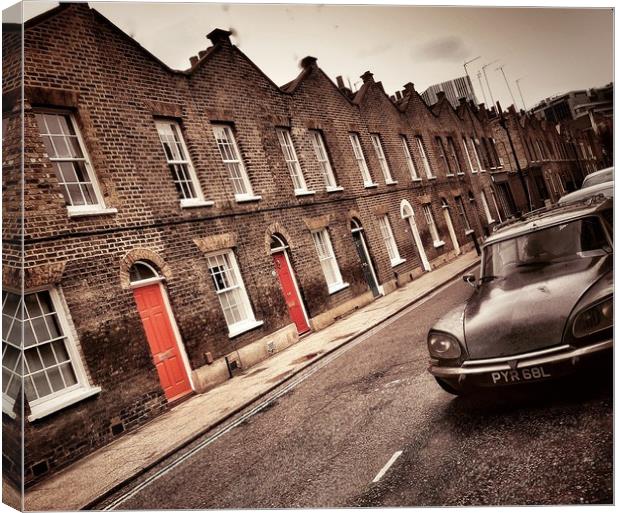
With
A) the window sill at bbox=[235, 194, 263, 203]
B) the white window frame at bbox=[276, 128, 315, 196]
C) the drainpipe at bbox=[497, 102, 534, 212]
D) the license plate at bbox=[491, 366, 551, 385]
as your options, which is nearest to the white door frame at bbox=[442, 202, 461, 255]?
the drainpipe at bbox=[497, 102, 534, 212]

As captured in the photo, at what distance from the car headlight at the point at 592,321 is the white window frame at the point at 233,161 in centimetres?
585

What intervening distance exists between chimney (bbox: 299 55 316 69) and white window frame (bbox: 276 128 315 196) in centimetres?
233

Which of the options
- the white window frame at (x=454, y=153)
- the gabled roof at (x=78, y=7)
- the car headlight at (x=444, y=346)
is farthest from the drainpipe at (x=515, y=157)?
the gabled roof at (x=78, y=7)

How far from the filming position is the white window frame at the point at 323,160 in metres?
8.28

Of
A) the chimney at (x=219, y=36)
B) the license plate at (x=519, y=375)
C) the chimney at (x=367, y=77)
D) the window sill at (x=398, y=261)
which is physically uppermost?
the chimney at (x=219, y=36)

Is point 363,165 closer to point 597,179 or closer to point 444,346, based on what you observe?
point 597,179

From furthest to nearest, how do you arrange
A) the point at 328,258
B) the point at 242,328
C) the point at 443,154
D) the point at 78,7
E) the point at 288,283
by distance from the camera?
1. the point at 328,258
2. the point at 288,283
3. the point at 242,328
4. the point at 443,154
5. the point at 78,7

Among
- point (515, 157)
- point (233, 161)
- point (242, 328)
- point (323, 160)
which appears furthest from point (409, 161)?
point (242, 328)

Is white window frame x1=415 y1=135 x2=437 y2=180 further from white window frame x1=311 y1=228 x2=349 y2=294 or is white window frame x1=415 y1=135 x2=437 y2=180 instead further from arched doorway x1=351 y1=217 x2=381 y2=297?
white window frame x1=311 y1=228 x2=349 y2=294

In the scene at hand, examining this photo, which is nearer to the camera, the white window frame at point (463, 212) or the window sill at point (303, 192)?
the white window frame at point (463, 212)

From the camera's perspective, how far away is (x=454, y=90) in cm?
664

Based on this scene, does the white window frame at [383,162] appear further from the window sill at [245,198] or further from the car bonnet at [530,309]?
the car bonnet at [530,309]

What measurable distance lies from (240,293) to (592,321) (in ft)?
19.0

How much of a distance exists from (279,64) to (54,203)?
3733mm
